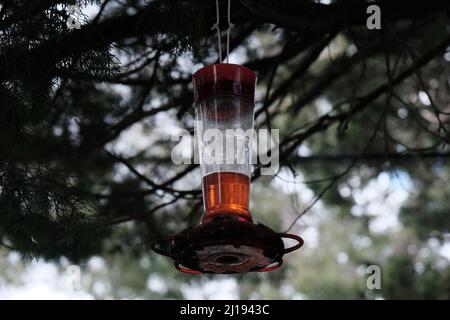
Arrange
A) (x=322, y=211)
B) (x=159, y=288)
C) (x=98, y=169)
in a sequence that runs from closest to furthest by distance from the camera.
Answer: (x=98, y=169) < (x=159, y=288) < (x=322, y=211)

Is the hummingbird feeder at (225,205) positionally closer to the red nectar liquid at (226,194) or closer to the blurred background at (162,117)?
the red nectar liquid at (226,194)

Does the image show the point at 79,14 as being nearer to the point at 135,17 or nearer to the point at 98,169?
the point at 135,17

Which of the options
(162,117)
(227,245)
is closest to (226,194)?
(227,245)

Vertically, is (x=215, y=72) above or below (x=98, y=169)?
below

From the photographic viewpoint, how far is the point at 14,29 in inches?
95.6

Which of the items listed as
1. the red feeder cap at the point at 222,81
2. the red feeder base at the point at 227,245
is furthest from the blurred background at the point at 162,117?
the red feeder base at the point at 227,245

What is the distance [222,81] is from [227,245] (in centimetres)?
58

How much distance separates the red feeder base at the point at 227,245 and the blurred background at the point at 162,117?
2.54 ft

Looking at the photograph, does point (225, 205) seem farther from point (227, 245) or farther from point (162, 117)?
point (162, 117)

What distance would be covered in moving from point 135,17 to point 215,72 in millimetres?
756

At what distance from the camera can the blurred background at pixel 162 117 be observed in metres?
2.53

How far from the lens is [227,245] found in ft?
6.51

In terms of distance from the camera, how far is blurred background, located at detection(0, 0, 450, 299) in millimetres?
2531
